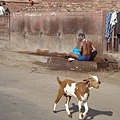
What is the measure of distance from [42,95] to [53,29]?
22.3 ft

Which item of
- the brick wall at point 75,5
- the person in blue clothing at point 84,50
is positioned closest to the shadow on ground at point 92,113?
the person in blue clothing at point 84,50

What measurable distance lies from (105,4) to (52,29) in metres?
2.80

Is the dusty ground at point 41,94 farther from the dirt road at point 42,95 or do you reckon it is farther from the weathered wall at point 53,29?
the weathered wall at point 53,29

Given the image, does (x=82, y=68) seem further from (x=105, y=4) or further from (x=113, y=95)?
(x=105, y=4)

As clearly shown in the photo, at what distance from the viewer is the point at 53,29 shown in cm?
1573

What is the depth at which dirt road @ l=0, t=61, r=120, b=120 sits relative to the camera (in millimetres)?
7438

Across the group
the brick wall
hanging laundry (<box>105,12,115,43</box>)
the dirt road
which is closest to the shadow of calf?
the dirt road

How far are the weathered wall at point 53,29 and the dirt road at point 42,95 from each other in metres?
1.85

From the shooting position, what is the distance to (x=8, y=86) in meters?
10.6

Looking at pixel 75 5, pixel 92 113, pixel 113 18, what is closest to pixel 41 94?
pixel 92 113

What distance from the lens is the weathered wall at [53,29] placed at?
1384cm

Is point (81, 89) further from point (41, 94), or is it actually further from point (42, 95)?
point (41, 94)

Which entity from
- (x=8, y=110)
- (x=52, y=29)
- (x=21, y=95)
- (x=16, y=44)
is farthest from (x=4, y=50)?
(x=8, y=110)

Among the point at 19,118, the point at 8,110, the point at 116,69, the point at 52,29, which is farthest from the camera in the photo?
the point at 52,29
